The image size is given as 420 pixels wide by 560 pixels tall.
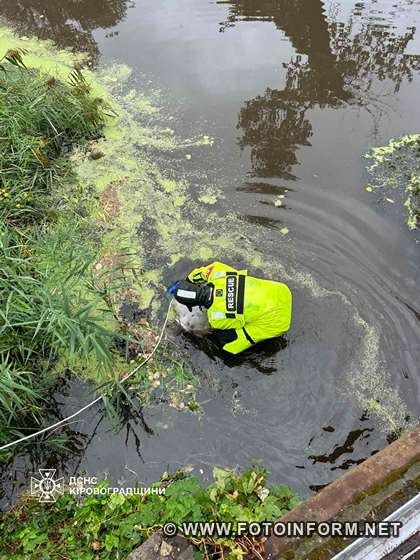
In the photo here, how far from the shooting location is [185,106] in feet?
22.7

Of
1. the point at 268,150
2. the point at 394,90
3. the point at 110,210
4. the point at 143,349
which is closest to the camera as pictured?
the point at 143,349

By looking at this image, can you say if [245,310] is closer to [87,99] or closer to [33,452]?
[33,452]

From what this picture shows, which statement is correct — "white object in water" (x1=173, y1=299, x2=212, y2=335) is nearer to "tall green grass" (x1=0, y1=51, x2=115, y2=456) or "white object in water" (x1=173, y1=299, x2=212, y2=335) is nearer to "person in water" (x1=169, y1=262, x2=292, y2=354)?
"person in water" (x1=169, y1=262, x2=292, y2=354)

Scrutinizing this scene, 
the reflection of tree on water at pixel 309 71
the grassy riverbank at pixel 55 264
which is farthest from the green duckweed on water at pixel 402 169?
the grassy riverbank at pixel 55 264

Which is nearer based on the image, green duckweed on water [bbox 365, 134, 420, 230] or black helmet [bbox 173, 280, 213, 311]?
black helmet [bbox 173, 280, 213, 311]

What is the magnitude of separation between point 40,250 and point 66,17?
647 centimetres

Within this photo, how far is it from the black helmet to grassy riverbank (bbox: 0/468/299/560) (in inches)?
55.1

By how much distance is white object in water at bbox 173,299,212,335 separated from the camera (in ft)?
14.0

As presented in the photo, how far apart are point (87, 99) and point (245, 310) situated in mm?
4399

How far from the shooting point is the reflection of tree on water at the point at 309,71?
621 cm

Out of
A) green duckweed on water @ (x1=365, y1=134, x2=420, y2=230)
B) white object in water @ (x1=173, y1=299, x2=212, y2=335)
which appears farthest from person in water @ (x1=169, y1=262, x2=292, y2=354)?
green duckweed on water @ (x1=365, y1=134, x2=420, y2=230)

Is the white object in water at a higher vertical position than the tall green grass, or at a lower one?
lower

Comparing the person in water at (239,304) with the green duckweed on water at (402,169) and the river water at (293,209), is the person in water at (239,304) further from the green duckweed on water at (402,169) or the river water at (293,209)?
the green duckweed on water at (402,169)

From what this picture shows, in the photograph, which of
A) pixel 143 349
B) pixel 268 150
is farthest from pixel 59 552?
pixel 268 150
